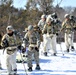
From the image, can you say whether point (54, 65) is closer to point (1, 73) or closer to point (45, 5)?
point (1, 73)

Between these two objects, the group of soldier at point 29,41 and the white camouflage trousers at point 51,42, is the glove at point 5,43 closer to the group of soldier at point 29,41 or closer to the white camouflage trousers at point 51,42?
the group of soldier at point 29,41

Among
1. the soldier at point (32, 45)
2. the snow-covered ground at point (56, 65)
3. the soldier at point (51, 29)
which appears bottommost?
the snow-covered ground at point (56, 65)

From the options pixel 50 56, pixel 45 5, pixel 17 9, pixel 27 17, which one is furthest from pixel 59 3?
pixel 50 56

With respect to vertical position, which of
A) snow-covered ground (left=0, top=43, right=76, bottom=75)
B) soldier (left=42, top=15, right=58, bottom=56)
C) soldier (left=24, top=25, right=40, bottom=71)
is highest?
soldier (left=42, top=15, right=58, bottom=56)

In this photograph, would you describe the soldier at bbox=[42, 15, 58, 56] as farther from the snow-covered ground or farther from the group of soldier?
the snow-covered ground

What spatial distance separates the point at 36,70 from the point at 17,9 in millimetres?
38483

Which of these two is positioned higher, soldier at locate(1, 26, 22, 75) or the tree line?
the tree line

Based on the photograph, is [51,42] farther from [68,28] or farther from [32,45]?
[32,45]

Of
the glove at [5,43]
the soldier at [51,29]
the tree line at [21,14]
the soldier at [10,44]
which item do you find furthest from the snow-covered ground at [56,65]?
the tree line at [21,14]

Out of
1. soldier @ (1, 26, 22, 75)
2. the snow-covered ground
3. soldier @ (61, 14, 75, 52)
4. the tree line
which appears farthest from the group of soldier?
the tree line

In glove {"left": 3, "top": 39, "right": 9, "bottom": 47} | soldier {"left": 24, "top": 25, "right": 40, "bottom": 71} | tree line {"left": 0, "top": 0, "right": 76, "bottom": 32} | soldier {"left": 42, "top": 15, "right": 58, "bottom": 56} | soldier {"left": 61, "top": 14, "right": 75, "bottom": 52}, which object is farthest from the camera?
tree line {"left": 0, "top": 0, "right": 76, "bottom": 32}

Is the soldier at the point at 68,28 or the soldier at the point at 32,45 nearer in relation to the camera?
the soldier at the point at 32,45

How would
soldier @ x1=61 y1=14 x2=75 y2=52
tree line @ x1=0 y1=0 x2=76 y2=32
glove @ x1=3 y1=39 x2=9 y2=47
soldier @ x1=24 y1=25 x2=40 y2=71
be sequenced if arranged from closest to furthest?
glove @ x1=3 y1=39 x2=9 y2=47
soldier @ x1=24 y1=25 x2=40 y2=71
soldier @ x1=61 y1=14 x2=75 y2=52
tree line @ x1=0 y1=0 x2=76 y2=32

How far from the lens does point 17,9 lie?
49688mm
